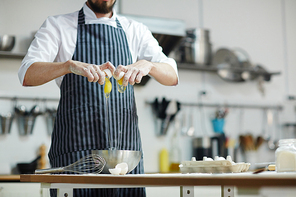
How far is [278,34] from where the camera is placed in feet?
14.3

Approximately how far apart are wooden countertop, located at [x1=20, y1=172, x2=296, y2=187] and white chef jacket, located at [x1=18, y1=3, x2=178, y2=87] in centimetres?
64

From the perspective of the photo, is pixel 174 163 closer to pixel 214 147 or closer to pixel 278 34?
pixel 214 147

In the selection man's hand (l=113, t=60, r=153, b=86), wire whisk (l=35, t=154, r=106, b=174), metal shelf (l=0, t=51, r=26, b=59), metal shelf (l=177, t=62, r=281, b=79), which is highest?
metal shelf (l=0, t=51, r=26, b=59)

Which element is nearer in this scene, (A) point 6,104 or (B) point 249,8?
(A) point 6,104

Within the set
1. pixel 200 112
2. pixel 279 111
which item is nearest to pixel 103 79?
pixel 200 112

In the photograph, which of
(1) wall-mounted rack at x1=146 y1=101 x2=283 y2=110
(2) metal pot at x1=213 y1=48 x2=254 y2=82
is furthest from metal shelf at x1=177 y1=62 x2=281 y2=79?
(1) wall-mounted rack at x1=146 y1=101 x2=283 y2=110

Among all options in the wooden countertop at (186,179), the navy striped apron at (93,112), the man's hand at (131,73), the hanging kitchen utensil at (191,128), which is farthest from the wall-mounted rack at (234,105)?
the wooden countertop at (186,179)

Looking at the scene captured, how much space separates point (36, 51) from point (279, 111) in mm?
3237

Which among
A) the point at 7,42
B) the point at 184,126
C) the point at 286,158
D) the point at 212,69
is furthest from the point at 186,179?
the point at 212,69

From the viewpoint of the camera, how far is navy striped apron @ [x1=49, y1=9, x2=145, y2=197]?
1521 millimetres

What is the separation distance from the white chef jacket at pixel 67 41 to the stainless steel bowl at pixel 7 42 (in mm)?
1408

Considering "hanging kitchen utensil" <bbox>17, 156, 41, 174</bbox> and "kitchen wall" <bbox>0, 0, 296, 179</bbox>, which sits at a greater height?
"kitchen wall" <bbox>0, 0, 296, 179</bbox>

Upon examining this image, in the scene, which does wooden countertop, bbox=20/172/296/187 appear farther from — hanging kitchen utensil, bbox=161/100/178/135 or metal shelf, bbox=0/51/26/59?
hanging kitchen utensil, bbox=161/100/178/135

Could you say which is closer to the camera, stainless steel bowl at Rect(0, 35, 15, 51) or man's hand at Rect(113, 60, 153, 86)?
man's hand at Rect(113, 60, 153, 86)
